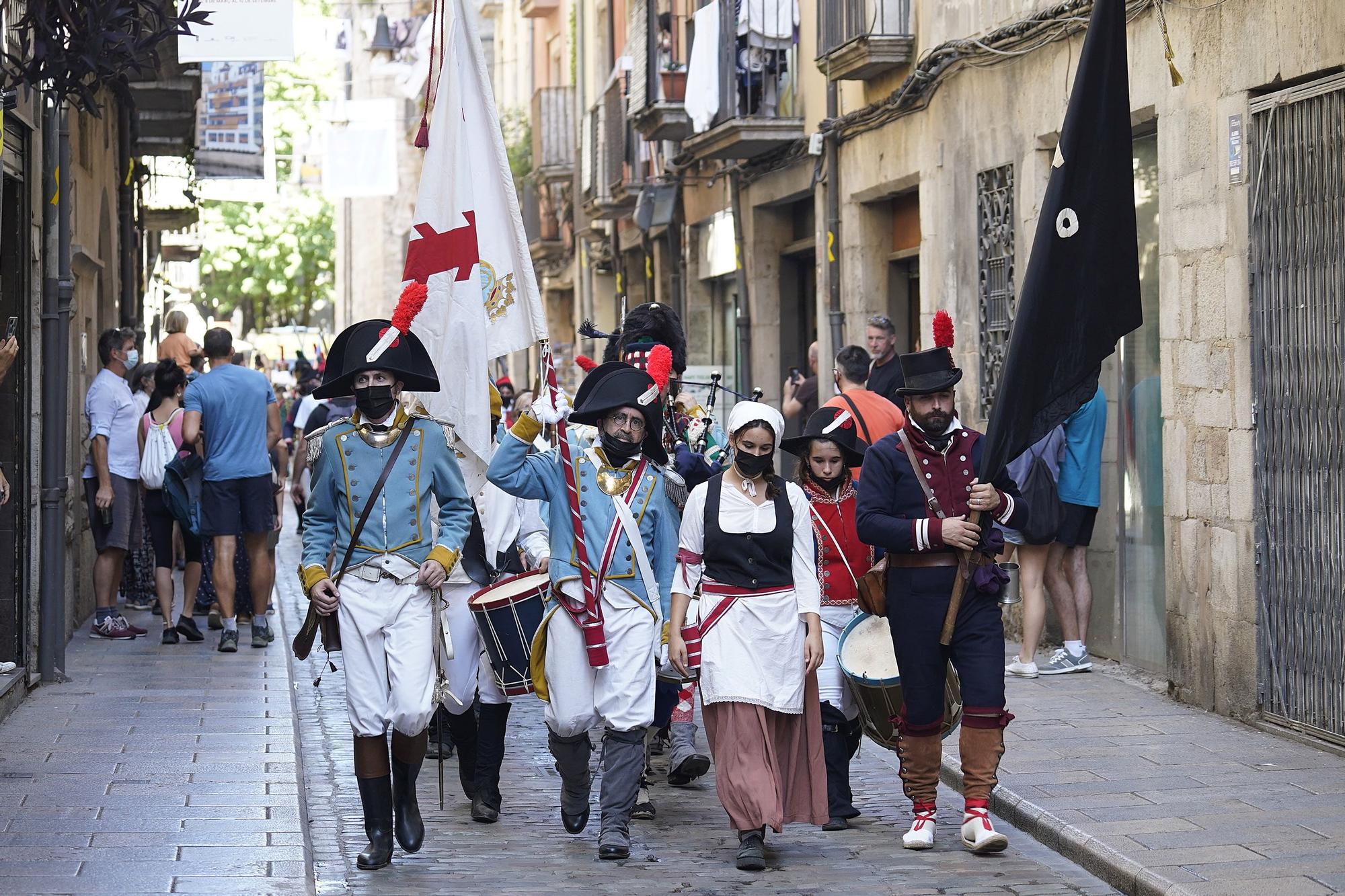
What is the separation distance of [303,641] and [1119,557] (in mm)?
6143

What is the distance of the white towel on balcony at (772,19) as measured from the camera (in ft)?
60.6

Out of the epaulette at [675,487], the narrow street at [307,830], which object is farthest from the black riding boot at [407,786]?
the epaulette at [675,487]

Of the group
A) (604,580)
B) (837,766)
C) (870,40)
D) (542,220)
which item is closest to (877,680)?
(837,766)

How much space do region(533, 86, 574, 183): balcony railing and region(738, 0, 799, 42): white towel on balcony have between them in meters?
12.9

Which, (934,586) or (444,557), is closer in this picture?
(444,557)

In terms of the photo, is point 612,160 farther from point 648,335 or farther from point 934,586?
point 934,586

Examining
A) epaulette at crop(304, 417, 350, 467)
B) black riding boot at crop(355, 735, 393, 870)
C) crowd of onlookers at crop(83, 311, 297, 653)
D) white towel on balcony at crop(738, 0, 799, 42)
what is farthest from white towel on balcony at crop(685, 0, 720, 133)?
black riding boot at crop(355, 735, 393, 870)

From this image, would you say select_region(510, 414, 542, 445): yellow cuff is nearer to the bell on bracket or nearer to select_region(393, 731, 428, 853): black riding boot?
select_region(393, 731, 428, 853): black riding boot

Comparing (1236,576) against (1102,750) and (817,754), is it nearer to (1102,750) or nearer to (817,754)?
(1102,750)

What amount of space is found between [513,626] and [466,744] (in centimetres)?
80

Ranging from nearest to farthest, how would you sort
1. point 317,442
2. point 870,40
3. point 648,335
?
point 317,442 < point 648,335 < point 870,40

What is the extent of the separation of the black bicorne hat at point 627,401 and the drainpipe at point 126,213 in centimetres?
1386

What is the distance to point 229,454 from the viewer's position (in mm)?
12211

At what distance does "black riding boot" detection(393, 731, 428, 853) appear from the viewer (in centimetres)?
693
